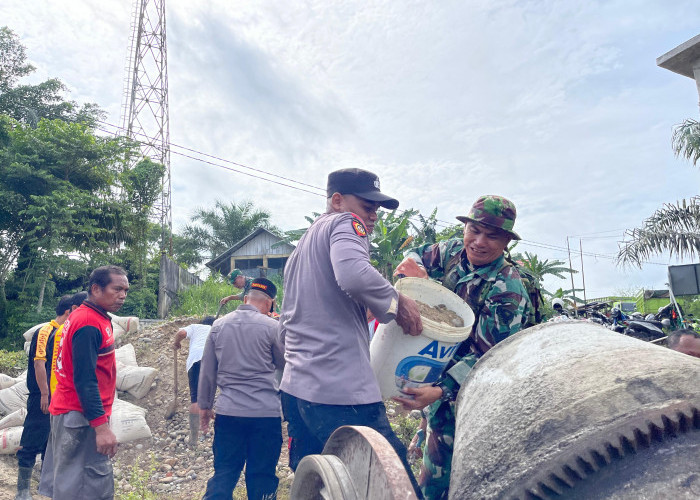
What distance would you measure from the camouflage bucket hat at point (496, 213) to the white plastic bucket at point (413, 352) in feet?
1.19

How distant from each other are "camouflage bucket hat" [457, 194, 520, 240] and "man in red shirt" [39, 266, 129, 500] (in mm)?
2279

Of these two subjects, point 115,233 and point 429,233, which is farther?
point 115,233

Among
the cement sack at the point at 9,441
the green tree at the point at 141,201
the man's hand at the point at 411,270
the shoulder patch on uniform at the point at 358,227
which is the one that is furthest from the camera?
the green tree at the point at 141,201

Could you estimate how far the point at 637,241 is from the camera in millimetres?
11734

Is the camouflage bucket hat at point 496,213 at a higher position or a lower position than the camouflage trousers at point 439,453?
higher

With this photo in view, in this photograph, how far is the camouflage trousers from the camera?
6.56 feet

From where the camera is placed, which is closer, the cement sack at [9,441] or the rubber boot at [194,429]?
the cement sack at [9,441]

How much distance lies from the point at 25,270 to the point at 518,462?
57.6 feet

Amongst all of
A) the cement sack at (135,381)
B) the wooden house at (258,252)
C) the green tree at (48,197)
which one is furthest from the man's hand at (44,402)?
the wooden house at (258,252)

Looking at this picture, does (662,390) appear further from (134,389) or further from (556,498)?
(134,389)

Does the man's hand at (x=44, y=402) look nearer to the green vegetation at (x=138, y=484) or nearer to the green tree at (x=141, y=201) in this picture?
the green vegetation at (x=138, y=484)

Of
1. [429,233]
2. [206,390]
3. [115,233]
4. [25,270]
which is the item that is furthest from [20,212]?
[429,233]

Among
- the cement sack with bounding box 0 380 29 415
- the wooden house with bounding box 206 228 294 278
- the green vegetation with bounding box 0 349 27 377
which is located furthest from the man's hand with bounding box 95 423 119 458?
the wooden house with bounding box 206 228 294 278

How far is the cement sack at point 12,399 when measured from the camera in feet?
21.5
